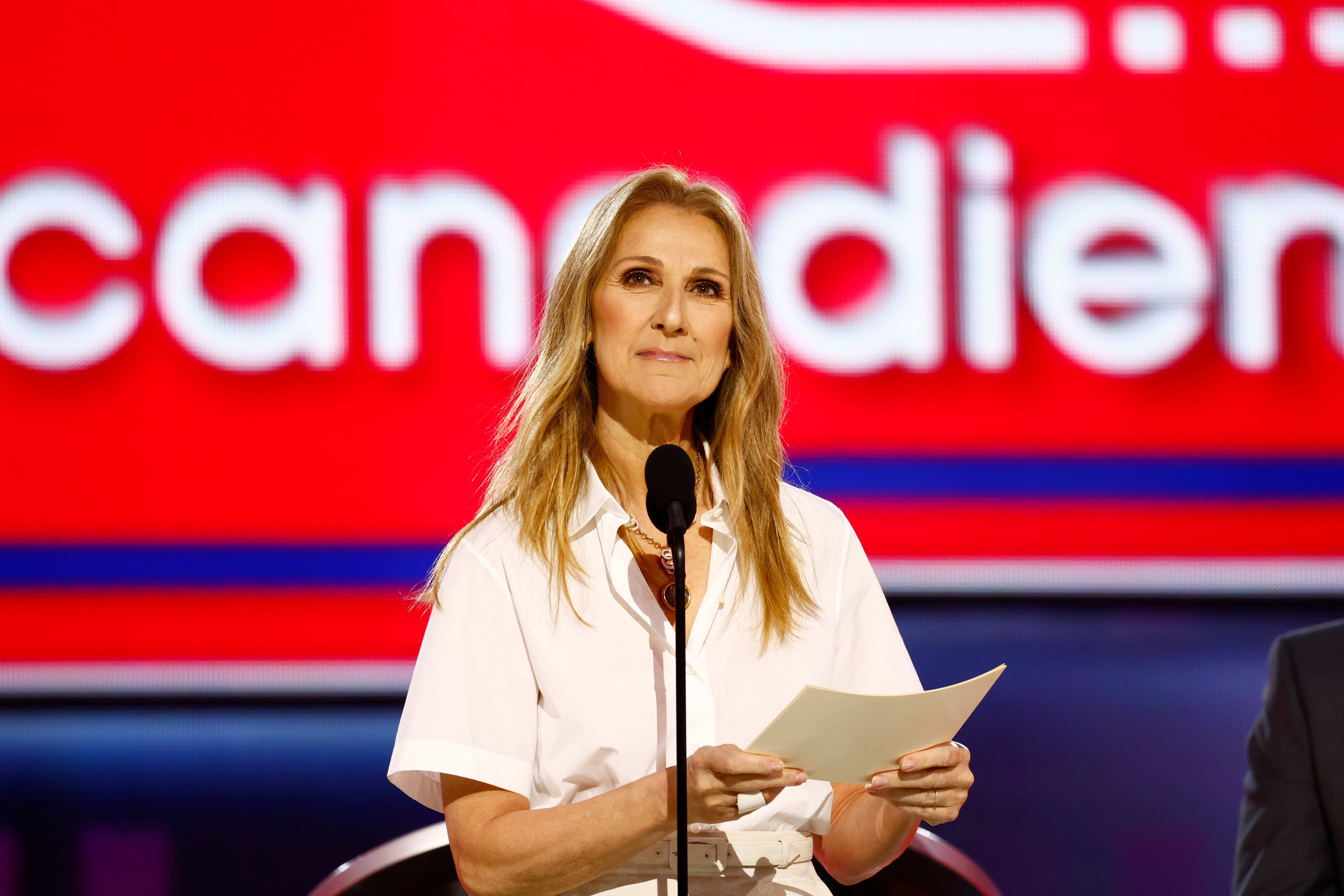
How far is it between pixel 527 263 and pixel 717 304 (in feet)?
5.87

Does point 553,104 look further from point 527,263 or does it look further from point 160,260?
point 160,260

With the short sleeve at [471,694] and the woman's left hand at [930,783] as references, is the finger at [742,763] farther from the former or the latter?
the short sleeve at [471,694]

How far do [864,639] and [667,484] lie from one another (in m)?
0.45

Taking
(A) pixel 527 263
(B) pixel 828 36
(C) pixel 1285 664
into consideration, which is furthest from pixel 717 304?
(B) pixel 828 36

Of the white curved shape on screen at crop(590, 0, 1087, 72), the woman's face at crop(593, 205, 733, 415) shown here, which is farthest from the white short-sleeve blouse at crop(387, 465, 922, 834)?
the white curved shape on screen at crop(590, 0, 1087, 72)

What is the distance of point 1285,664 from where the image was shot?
5.23 feet

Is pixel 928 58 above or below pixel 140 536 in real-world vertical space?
above

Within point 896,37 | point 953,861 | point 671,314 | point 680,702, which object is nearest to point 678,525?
point 680,702

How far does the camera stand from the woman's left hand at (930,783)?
1.20 m

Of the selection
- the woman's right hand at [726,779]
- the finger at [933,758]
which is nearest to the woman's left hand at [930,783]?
the finger at [933,758]

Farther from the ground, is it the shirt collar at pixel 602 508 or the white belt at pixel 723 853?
the shirt collar at pixel 602 508

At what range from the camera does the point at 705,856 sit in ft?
4.46

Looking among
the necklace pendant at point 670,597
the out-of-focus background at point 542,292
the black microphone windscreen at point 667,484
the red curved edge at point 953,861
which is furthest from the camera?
the out-of-focus background at point 542,292

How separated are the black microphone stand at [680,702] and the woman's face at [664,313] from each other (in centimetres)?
34
